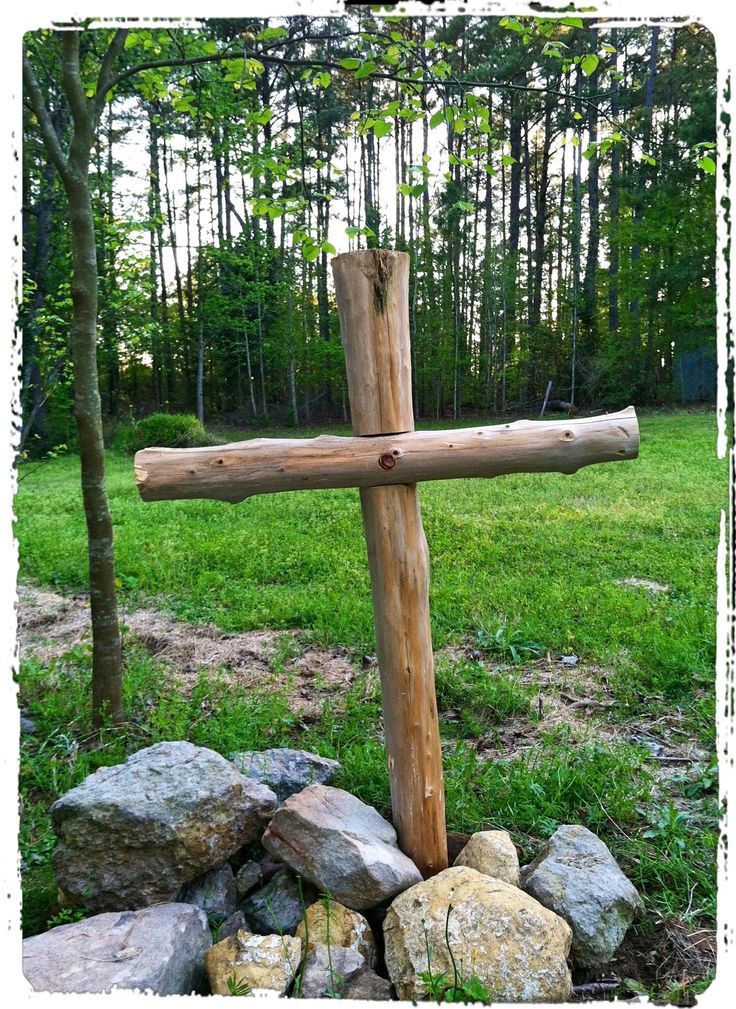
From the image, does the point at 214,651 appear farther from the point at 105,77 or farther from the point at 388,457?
the point at 105,77

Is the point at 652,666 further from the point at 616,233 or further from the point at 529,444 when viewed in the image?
the point at 616,233

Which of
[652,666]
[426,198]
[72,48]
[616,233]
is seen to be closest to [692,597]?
[652,666]

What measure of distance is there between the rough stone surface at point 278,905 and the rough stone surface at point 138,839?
0.63 ft

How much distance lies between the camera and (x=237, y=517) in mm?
8891

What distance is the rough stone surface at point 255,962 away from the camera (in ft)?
6.39

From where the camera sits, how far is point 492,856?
94.5 inches

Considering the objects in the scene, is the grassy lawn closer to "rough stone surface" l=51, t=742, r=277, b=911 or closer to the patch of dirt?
the patch of dirt

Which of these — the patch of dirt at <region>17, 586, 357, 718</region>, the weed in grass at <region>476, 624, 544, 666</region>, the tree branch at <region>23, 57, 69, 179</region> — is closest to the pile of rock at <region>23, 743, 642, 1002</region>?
the patch of dirt at <region>17, 586, 357, 718</region>

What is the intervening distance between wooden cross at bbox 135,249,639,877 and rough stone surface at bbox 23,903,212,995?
855 millimetres

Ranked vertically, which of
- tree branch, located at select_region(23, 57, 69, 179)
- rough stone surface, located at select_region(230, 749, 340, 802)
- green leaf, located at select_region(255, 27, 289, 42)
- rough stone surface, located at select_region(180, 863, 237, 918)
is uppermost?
green leaf, located at select_region(255, 27, 289, 42)

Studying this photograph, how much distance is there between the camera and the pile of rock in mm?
1957

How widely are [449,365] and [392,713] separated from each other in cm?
2120

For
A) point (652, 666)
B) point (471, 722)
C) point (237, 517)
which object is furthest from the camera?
point (237, 517)

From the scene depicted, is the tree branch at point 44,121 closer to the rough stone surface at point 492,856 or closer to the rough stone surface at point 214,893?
the rough stone surface at point 214,893
